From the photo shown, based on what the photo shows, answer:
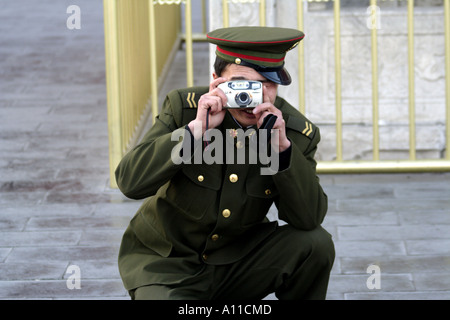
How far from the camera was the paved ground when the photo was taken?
4008 millimetres

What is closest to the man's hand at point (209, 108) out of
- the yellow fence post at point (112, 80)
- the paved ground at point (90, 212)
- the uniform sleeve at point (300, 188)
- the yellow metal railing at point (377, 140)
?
the uniform sleeve at point (300, 188)

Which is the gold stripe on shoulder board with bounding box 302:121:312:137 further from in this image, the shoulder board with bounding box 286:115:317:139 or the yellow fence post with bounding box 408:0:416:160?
the yellow fence post with bounding box 408:0:416:160

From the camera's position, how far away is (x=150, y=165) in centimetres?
292

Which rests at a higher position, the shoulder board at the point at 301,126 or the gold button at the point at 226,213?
the shoulder board at the point at 301,126

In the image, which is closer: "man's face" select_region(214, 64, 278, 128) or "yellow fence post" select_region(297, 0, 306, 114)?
"man's face" select_region(214, 64, 278, 128)

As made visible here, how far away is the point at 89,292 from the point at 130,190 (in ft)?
3.54

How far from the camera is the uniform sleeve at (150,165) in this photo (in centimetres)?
290

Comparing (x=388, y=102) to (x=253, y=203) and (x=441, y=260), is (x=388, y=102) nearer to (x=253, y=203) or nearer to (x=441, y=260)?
(x=441, y=260)

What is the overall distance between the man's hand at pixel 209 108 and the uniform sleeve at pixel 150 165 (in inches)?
1.4

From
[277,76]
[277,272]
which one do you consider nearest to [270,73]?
[277,76]

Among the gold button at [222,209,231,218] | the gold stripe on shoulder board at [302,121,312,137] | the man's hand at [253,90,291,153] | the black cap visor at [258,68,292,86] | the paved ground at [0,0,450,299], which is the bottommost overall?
the paved ground at [0,0,450,299]

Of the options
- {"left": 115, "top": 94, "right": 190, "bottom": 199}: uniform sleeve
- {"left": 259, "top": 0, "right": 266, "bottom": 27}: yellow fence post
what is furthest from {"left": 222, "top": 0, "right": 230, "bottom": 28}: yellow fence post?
{"left": 115, "top": 94, "right": 190, "bottom": 199}: uniform sleeve

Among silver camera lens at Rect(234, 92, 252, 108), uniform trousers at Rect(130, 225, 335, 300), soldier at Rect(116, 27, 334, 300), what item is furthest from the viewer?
uniform trousers at Rect(130, 225, 335, 300)

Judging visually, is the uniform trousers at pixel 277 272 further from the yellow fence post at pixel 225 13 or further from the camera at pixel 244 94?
the yellow fence post at pixel 225 13
